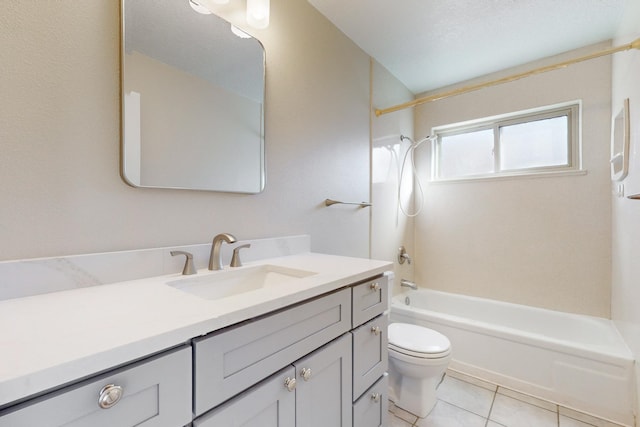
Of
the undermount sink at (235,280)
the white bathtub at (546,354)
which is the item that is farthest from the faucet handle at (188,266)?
the white bathtub at (546,354)

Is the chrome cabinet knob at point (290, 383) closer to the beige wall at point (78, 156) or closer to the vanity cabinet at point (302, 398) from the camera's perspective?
the vanity cabinet at point (302, 398)

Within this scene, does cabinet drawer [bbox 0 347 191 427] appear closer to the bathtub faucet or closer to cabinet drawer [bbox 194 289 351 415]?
cabinet drawer [bbox 194 289 351 415]

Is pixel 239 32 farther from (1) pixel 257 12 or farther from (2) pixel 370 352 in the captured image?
(2) pixel 370 352

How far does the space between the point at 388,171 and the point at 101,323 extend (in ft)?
7.18

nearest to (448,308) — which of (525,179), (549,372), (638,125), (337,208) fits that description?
(549,372)

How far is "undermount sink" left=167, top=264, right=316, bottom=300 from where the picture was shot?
1.00 m

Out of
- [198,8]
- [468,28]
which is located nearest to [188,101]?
[198,8]

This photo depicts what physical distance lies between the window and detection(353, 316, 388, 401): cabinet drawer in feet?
6.34

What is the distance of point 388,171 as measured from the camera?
2416mm

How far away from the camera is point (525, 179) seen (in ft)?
7.61

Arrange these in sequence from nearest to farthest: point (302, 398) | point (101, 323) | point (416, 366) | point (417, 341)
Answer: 1. point (101, 323)
2. point (302, 398)
3. point (416, 366)
4. point (417, 341)

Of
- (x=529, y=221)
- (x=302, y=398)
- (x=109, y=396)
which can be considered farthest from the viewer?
(x=529, y=221)

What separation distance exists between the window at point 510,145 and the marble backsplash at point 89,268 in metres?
2.40

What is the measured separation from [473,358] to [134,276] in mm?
2178
